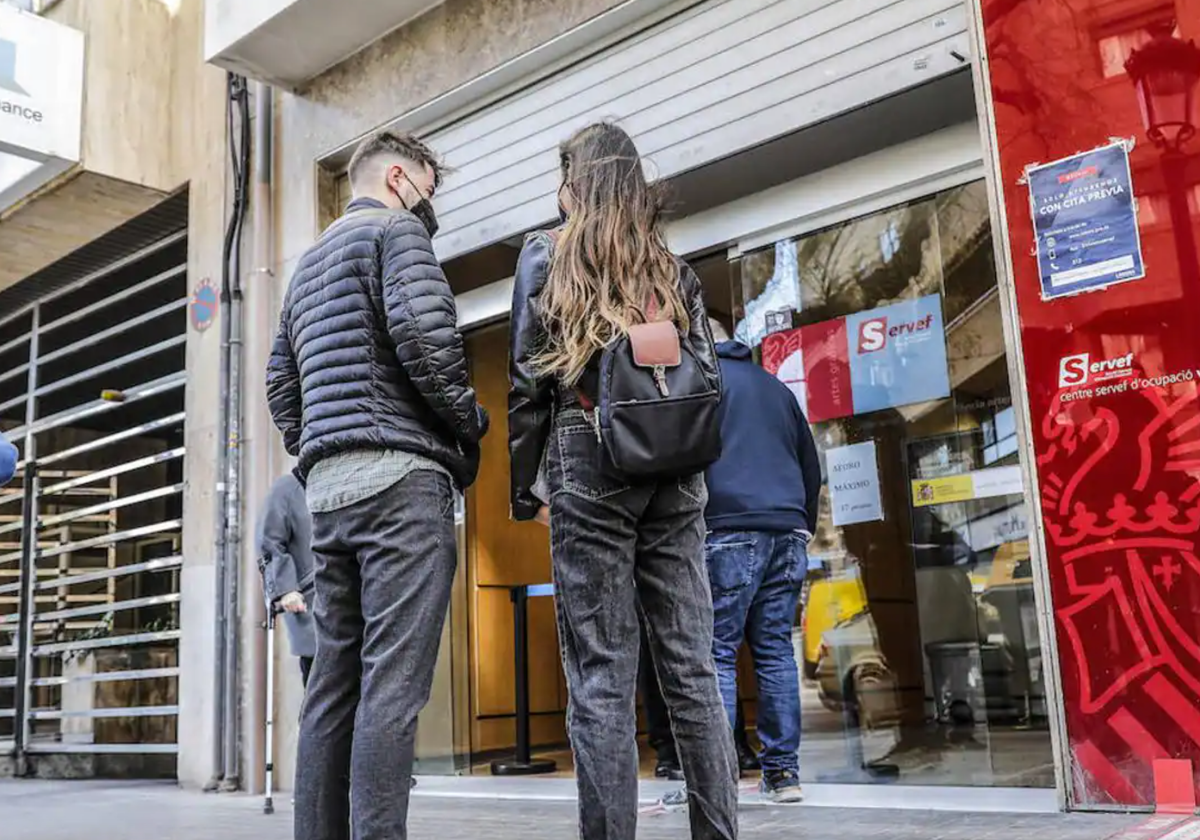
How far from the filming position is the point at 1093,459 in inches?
173

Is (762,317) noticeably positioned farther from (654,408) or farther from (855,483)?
(654,408)

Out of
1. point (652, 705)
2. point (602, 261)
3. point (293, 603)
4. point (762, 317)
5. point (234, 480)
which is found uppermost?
point (762, 317)

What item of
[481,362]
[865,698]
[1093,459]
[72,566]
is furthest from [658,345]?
[72,566]

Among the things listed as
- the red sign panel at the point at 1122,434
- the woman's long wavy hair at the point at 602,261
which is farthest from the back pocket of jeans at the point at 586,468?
the red sign panel at the point at 1122,434

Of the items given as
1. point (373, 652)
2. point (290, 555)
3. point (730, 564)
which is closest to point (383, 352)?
point (373, 652)

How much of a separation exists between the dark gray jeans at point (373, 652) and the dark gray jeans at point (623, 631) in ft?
1.27

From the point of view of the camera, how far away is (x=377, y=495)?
327cm

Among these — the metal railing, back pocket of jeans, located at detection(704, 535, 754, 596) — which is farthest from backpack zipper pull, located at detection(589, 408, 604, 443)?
→ the metal railing

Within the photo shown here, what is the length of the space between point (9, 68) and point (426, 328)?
6.23 metres

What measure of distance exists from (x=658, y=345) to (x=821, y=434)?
3.49m

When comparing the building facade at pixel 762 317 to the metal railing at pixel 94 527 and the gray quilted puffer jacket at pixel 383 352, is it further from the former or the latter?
the gray quilted puffer jacket at pixel 383 352

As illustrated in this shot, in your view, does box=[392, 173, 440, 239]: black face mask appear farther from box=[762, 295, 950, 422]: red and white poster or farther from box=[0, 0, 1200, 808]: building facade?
box=[762, 295, 950, 422]: red and white poster

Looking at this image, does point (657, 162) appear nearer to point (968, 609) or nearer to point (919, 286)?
point (919, 286)

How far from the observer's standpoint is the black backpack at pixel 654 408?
2.96m
